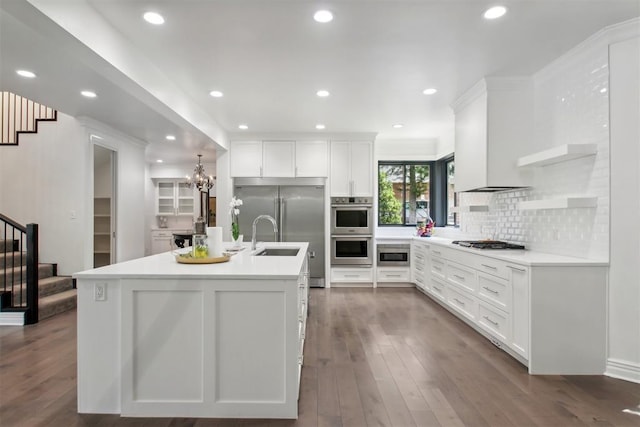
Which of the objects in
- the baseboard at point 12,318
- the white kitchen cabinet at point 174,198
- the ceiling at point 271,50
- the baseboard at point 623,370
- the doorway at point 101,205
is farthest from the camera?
the white kitchen cabinet at point 174,198

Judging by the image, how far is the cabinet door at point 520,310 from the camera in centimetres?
267

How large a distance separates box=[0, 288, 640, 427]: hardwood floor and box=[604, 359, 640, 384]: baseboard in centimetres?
8

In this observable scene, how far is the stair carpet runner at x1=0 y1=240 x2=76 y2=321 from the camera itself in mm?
4043

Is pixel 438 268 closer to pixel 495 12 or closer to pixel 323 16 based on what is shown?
pixel 495 12

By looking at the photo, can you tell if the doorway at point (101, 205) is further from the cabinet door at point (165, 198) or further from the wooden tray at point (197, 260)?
the wooden tray at point (197, 260)

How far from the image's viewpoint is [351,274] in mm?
5816

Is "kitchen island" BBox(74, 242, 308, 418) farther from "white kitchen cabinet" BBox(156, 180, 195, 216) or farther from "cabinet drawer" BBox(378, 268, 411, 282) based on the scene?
"white kitchen cabinet" BBox(156, 180, 195, 216)

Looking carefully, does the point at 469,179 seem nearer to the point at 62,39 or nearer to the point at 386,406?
the point at 386,406

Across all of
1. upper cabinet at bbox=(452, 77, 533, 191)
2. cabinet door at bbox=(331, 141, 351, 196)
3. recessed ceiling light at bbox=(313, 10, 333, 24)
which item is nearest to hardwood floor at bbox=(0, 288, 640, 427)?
upper cabinet at bbox=(452, 77, 533, 191)

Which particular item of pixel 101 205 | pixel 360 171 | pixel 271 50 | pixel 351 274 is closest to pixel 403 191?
pixel 360 171

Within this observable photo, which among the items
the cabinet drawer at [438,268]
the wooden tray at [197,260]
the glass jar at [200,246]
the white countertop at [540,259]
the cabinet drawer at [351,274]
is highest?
the glass jar at [200,246]

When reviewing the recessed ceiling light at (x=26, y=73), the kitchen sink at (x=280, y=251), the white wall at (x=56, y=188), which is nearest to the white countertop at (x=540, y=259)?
the kitchen sink at (x=280, y=251)

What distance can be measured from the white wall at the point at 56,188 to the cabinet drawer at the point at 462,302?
4699mm

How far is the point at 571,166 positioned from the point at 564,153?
352mm
